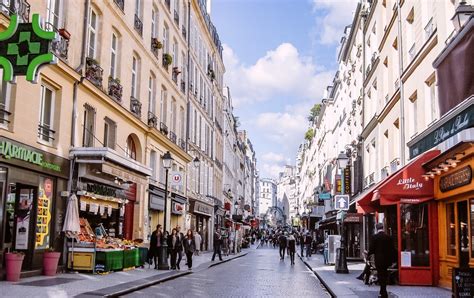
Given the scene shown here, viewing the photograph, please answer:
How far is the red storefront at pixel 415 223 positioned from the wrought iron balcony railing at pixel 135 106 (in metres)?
13.2

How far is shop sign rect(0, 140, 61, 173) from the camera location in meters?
14.3

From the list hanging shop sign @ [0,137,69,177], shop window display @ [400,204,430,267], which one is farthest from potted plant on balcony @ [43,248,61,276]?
shop window display @ [400,204,430,267]

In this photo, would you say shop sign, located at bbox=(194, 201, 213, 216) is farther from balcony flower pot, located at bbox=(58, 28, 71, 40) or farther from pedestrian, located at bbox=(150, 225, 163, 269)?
balcony flower pot, located at bbox=(58, 28, 71, 40)

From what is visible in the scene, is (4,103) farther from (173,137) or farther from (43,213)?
(173,137)

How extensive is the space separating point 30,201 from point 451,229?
11.6 m

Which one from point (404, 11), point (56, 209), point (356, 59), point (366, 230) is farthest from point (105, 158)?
point (356, 59)

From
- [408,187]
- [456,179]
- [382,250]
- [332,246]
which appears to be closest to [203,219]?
[332,246]

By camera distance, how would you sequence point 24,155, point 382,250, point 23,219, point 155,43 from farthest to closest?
point 155,43 → point 23,219 → point 24,155 → point 382,250

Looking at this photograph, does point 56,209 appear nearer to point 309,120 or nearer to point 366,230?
point 366,230

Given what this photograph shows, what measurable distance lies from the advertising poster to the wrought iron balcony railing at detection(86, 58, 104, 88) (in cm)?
545

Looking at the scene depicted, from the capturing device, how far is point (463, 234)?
13805 millimetres

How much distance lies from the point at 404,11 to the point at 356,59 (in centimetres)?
1463

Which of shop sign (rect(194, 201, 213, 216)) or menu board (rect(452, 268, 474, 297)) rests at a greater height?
shop sign (rect(194, 201, 213, 216))

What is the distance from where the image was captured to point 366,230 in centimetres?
3077
